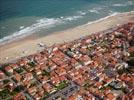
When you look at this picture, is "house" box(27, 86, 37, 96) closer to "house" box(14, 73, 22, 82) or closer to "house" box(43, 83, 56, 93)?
"house" box(43, 83, 56, 93)

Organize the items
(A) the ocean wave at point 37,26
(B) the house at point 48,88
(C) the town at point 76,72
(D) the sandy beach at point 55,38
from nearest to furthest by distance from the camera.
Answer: (C) the town at point 76,72, (B) the house at point 48,88, (D) the sandy beach at point 55,38, (A) the ocean wave at point 37,26

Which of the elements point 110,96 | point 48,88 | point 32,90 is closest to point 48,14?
point 48,88

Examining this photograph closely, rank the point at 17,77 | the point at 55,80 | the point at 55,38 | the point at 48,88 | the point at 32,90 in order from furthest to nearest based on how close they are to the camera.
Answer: the point at 55,38 → the point at 17,77 → the point at 55,80 → the point at 48,88 → the point at 32,90

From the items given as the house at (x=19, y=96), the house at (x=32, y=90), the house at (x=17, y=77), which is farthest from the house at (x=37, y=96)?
the house at (x=17, y=77)

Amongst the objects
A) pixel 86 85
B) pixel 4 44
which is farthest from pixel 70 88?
pixel 4 44

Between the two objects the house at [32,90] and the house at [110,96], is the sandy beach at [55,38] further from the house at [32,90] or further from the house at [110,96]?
the house at [110,96]

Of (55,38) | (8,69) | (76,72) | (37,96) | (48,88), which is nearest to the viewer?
(37,96)

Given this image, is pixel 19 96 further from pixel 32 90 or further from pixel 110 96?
pixel 110 96
